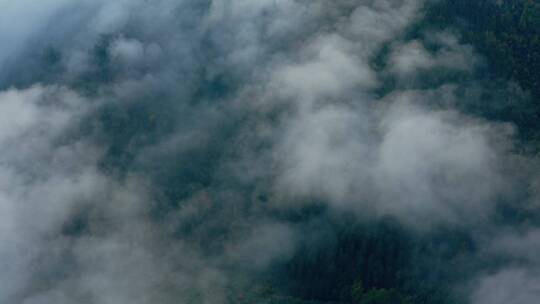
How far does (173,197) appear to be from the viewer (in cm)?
16875

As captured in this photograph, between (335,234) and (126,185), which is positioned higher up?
(126,185)

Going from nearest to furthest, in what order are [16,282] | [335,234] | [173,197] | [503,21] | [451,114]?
[335,234], [16,282], [173,197], [451,114], [503,21]

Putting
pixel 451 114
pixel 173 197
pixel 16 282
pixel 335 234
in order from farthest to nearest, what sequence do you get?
pixel 451 114, pixel 173 197, pixel 16 282, pixel 335 234

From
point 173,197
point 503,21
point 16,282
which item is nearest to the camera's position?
point 16,282

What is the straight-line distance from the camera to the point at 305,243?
14800 cm

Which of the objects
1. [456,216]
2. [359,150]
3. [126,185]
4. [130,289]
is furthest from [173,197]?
[456,216]

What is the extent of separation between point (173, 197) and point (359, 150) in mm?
55886

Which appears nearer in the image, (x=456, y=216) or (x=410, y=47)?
(x=456, y=216)

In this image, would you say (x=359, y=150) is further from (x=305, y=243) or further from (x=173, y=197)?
(x=173, y=197)

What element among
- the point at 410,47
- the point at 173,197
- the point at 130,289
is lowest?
the point at 130,289

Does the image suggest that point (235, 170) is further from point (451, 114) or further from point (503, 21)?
point (503, 21)

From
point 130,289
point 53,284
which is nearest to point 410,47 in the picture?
point 130,289

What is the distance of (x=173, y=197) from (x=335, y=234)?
48.9 m

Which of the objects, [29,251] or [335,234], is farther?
[29,251]
